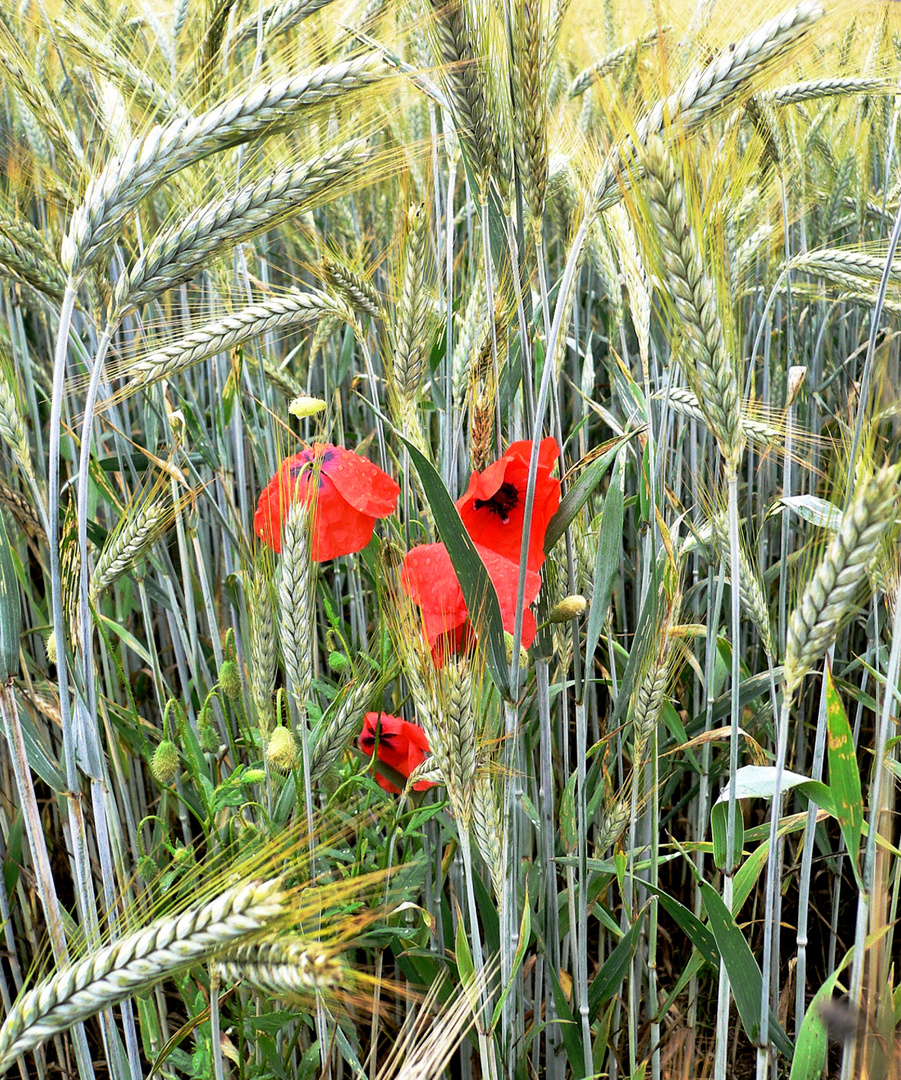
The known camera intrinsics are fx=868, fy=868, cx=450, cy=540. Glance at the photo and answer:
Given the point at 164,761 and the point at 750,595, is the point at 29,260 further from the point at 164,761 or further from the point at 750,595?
the point at 750,595

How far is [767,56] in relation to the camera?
2.32 feet

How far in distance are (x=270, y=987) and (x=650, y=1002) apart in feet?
2.37

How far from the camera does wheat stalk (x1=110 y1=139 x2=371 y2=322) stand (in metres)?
0.70

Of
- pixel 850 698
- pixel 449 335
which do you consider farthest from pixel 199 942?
pixel 850 698

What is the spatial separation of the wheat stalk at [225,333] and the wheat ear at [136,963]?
49cm

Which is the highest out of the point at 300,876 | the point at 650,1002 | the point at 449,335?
the point at 449,335

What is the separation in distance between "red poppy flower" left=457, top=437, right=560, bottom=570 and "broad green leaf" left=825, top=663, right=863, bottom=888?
0.28m

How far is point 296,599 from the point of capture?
30.2 inches

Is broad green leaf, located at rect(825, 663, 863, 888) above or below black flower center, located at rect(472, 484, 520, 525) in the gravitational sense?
below

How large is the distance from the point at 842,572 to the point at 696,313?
0.70 feet

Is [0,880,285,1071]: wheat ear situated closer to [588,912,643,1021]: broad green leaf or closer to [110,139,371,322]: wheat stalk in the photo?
[110,139,371,322]: wheat stalk

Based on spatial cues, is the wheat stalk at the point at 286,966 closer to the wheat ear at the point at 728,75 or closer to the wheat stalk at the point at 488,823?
the wheat stalk at the point at 488,823

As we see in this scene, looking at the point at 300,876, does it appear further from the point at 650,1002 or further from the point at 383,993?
the point at 650,1002

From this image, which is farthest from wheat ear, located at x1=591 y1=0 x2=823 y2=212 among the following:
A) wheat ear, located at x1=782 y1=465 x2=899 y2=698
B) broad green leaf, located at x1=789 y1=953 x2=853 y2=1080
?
broad green leaf, located at x1=789 y1=953 x2=853 y2=1080
